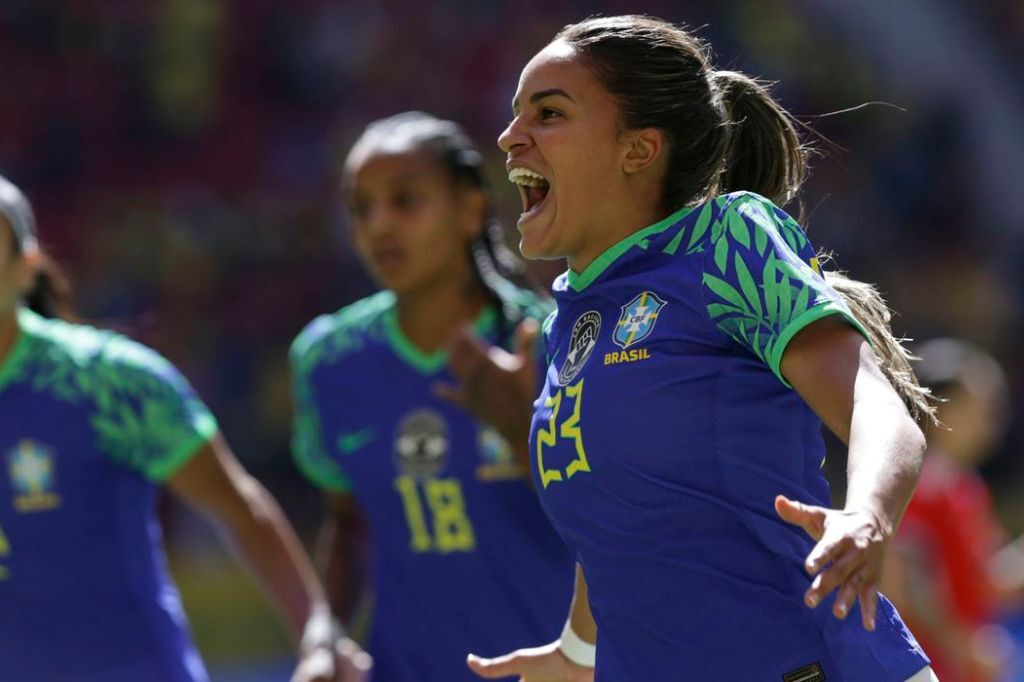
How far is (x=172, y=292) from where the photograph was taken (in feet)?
43.5

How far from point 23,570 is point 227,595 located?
7.55 metres

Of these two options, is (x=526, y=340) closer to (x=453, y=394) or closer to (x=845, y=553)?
(x=453, y=394)

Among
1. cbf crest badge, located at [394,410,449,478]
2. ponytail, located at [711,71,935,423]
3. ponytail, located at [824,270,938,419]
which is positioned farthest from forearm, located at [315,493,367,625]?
ponytail, located at [824,270,938,419]

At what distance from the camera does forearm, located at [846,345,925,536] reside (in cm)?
211

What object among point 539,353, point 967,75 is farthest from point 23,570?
point 967,75

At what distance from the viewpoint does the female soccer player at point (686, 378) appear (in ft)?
7.87

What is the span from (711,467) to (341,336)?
230cm

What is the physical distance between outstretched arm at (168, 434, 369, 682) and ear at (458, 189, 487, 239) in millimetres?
915

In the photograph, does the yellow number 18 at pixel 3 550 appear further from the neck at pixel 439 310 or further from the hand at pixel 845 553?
the hand at pixel 845 553

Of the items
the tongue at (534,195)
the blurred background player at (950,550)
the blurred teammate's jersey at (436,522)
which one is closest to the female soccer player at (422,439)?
the blurred teammate's jersey at (436,522)

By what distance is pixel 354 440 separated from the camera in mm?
4492

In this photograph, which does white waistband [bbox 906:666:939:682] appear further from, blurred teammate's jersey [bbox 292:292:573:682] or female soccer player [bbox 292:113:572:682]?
blurred teammate's jersey [bbox 292:292:573:682]

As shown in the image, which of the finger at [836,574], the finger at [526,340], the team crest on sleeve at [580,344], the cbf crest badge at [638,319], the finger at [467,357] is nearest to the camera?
the finger at [836,574]

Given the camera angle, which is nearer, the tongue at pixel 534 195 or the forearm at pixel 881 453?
the forearm at pixel 881 453
